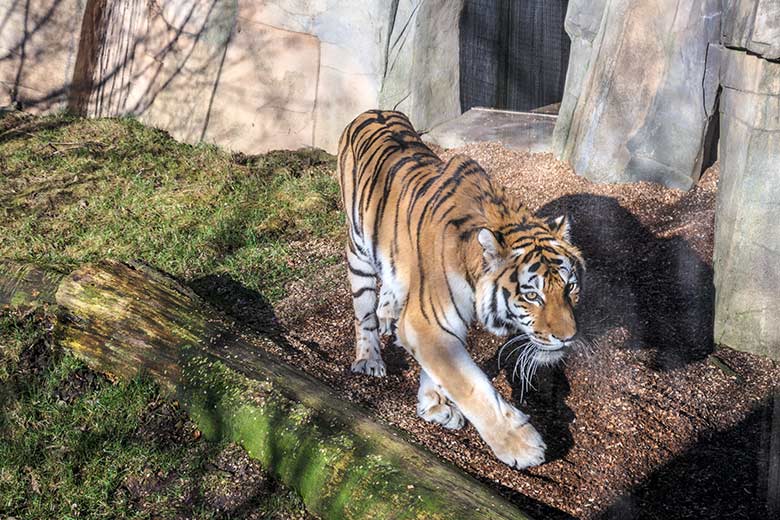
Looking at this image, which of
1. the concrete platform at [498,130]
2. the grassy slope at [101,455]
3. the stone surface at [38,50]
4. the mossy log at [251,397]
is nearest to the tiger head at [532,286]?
the mossy log at [251,397]

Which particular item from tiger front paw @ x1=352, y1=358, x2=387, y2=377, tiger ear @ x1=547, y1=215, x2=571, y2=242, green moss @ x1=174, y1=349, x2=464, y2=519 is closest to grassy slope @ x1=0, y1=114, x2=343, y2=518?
green moss @ x1=174, y1=349, x2=464, y2=519

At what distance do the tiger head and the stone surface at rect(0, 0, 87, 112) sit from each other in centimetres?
568

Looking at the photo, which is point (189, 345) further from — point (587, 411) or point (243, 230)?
point (243, 230)

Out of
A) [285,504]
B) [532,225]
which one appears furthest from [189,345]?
[532,225]

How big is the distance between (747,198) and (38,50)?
20.2ft

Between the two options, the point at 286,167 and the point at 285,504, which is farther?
the point at 286,167

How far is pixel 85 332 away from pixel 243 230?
2194 millimetres

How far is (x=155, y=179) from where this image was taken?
698 cm

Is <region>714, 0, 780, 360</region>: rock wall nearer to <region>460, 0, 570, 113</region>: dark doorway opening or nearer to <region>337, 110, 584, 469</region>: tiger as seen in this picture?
<region>337, 110, 584, 469</region>: tiger

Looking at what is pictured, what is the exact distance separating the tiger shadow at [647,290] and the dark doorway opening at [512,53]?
8.19ft

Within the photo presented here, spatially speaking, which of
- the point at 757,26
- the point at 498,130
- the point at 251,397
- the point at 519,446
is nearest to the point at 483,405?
the point at 519,446

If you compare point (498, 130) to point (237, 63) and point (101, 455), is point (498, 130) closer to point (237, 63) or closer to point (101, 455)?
point (237, 63)

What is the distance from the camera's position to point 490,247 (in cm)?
Result: 348

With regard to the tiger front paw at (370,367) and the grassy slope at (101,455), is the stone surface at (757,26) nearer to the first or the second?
the tiger front paw at (370,367)
